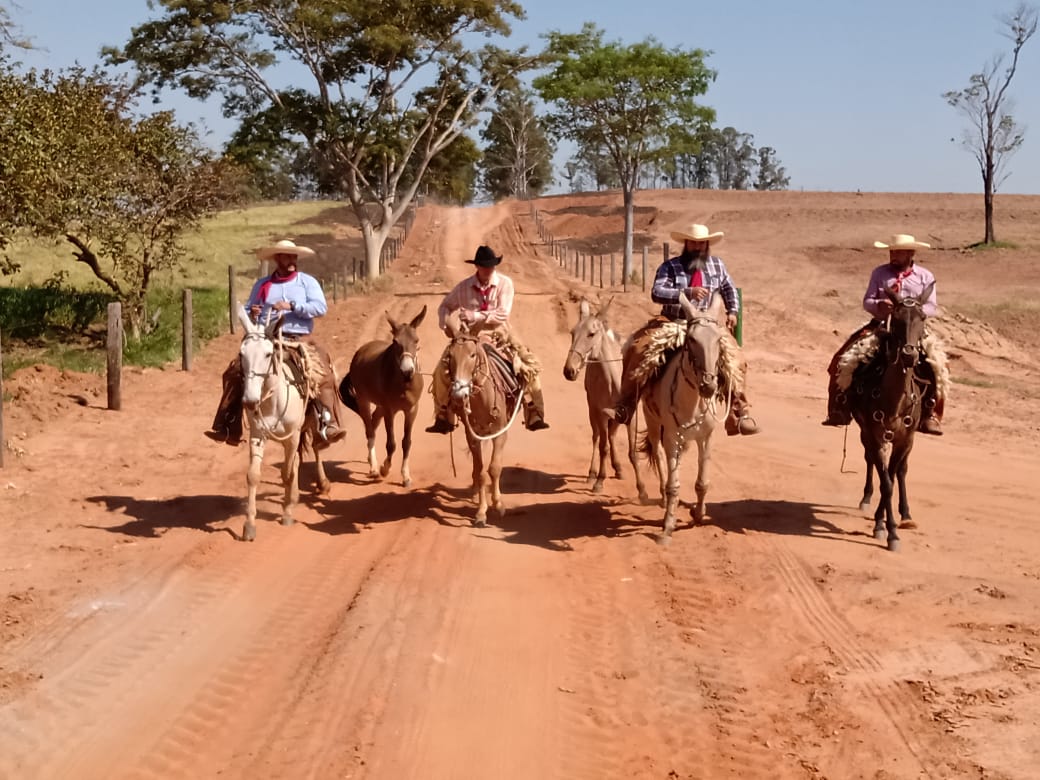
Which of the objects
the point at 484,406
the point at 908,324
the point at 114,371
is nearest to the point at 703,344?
the point at 908,324

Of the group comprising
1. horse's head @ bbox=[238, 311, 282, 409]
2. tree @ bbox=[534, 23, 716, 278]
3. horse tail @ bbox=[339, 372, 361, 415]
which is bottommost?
horse tail @ bbox=[339, 372, 361, 415]

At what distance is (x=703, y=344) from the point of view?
1059 centimetres

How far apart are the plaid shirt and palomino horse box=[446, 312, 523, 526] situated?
6.45ft

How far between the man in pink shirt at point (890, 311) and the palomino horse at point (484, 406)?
3643 millimetres

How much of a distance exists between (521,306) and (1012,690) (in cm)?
2452

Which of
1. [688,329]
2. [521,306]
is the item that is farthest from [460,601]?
[521,306]

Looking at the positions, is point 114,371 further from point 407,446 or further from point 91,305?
point 91,305

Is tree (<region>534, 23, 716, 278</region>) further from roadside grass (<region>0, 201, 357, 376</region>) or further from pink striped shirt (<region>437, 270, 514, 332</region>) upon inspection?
pink striped shirt (<region>437, 270, 514, 332</region>)

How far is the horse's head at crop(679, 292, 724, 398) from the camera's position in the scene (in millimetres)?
10570

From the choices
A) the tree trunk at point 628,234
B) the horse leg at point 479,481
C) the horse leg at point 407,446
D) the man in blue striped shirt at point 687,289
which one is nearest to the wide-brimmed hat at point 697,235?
the man in blue striped shirt at point 687,289

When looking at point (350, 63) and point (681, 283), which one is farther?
point (350, 63)

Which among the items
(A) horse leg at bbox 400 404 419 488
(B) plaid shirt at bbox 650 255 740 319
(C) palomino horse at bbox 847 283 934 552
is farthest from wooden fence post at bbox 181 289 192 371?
(C) palomino horse at bbox 847 283 934 552

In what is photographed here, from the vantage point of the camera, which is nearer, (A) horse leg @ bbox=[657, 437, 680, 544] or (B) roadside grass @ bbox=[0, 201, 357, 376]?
(A) horse leg @ bbox=[657, 437, 680, 544]

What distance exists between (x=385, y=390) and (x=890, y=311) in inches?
242
